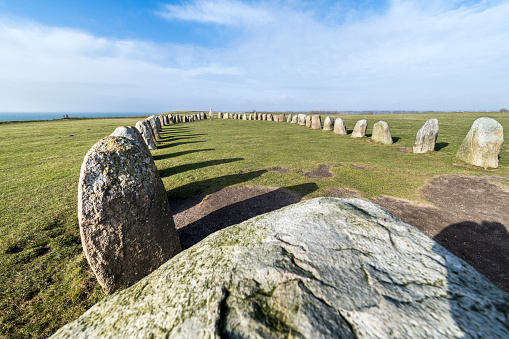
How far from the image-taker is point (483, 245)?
4.32 m

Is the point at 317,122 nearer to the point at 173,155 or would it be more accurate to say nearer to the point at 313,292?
the point at 173,155

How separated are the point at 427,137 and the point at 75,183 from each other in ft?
52.6

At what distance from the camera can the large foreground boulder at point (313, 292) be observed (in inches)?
51.4

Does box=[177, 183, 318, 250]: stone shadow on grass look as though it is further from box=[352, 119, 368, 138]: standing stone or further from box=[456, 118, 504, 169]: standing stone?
box=[352, 119, 368, 138]: standing stone

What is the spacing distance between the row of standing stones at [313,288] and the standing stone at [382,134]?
13.9 meters

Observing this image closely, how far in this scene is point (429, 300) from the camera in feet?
4.65

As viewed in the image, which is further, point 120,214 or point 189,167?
point 189,167

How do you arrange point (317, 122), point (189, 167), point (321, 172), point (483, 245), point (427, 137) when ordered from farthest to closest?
point (317, 122), point (427, 137), point (189, 167), point (321, 172), point (483, 245)

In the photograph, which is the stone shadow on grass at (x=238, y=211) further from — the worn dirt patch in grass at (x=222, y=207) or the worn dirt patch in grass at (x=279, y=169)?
the worn dirt patch in grass at (x=279, y=169)

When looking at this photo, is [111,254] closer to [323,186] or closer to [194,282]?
[194,282]

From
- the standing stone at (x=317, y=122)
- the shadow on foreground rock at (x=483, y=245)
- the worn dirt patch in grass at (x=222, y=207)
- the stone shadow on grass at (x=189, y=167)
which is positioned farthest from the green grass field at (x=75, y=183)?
the standing stone at (x=317, y=122)

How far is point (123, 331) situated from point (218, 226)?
373 cm

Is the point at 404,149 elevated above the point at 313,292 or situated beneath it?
situated beneath

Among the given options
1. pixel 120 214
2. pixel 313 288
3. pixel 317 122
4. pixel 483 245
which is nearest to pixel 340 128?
pixel 317 122
